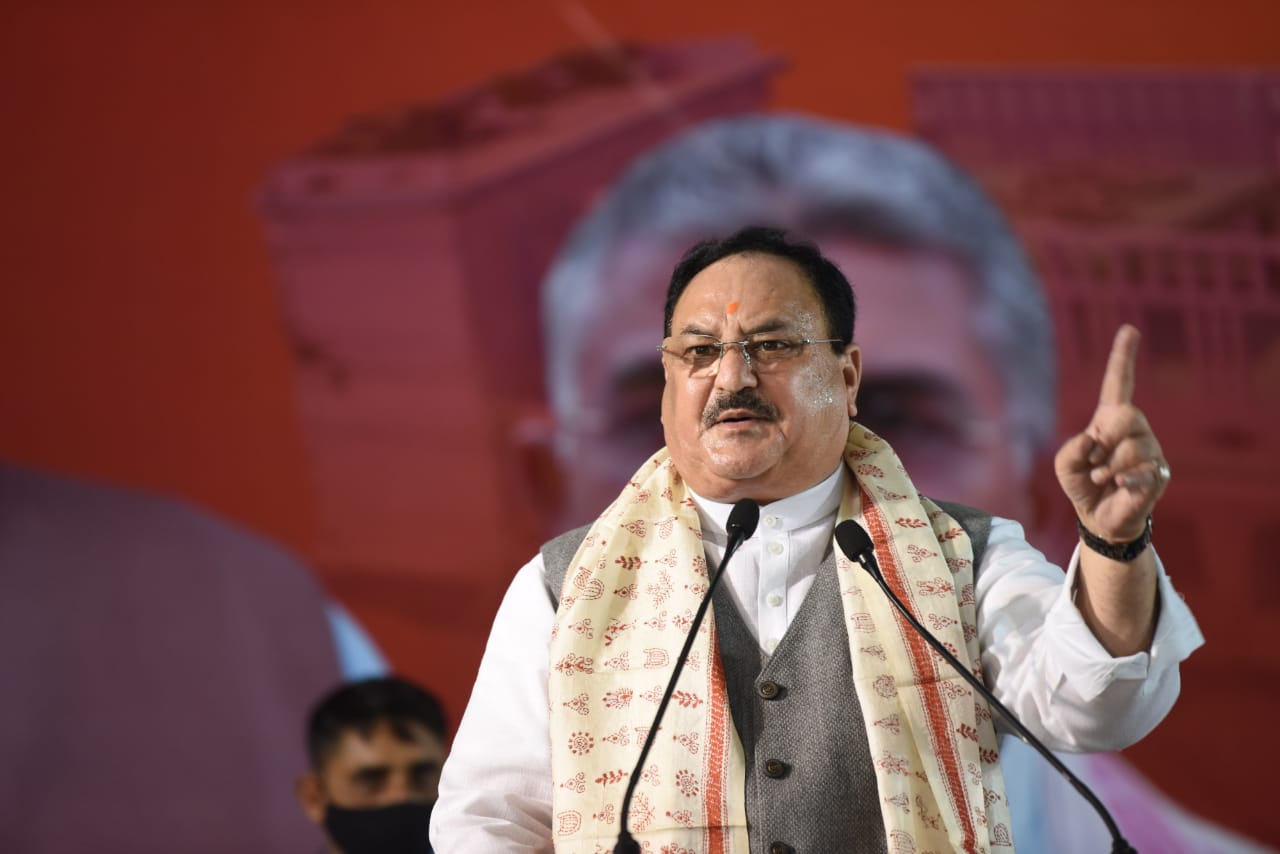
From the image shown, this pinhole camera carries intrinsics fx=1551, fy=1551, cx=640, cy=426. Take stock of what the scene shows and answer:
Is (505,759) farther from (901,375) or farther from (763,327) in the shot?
(901,375)

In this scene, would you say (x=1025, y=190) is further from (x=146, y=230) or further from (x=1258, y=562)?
(x=146, y=230)

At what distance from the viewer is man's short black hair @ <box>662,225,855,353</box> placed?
91.4 inches

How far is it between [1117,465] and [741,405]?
58 centimetres

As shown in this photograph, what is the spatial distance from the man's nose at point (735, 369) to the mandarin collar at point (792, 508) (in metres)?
0.21

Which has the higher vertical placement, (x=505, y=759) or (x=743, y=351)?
(x=743, y=351)

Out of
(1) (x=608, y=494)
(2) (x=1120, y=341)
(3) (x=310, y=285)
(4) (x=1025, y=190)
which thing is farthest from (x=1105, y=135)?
A: (2) (x=1120, y=341)

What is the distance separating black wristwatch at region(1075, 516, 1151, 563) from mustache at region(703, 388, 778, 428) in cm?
51

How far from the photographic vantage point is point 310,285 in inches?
197

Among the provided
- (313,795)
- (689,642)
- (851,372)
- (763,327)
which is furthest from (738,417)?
(313,795)

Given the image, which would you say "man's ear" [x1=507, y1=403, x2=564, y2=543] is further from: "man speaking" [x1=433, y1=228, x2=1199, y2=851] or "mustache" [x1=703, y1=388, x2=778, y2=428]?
"mustache" [x1=703, y1=388, x2=778, y2=428]

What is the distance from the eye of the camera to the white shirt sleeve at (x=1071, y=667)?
A: 73.8 inches

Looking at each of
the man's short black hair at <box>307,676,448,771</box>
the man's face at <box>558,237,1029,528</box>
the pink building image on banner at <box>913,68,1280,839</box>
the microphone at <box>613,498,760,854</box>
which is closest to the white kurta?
the microphone at <box>613,498,760,854</box>

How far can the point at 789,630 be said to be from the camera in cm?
216

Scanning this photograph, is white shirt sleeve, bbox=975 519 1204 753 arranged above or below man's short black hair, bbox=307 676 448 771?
below
